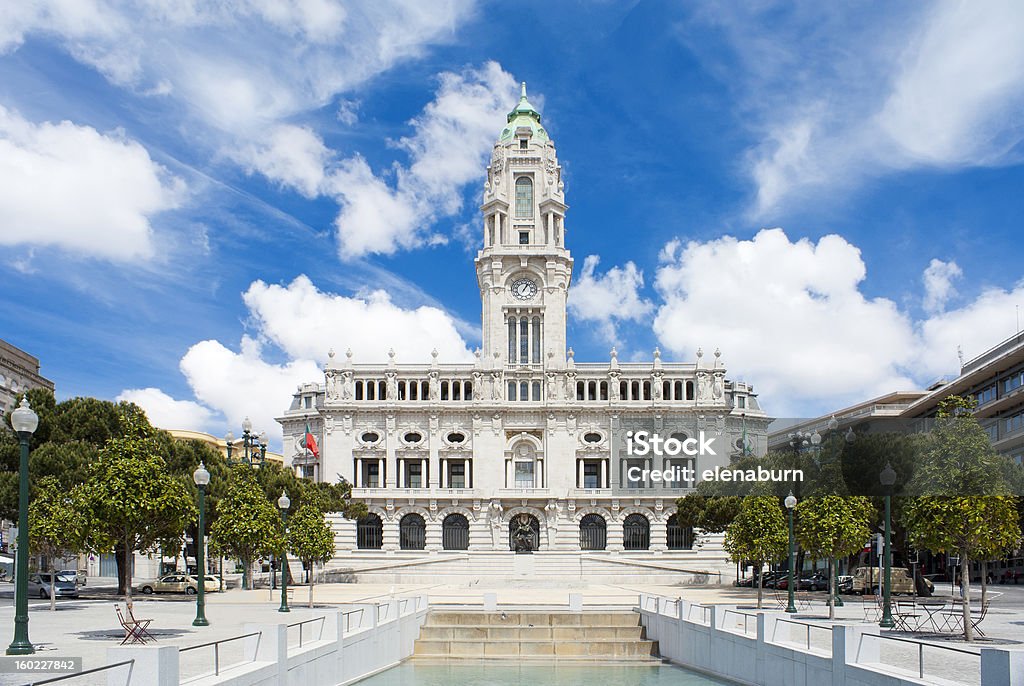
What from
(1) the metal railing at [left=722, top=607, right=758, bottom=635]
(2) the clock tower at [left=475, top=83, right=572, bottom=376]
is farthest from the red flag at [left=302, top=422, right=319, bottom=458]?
(1) the metal railing at [left=722, top=607, right=758, bottom=635]

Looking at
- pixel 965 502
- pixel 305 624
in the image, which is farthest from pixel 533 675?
pixel 965 502

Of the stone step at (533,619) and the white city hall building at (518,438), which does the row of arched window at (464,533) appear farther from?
the stone step at (533,619)

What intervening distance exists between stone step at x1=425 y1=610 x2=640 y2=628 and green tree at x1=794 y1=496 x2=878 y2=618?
8483 mm

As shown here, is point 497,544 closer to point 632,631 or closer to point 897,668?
point 632,631

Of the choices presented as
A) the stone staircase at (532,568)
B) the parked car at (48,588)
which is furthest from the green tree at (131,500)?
the stone staircase at (532,568)

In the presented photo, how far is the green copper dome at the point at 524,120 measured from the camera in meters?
116

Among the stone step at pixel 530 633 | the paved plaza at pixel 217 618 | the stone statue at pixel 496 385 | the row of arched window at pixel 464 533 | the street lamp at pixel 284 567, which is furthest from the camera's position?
the stone statue at pixel 496 385

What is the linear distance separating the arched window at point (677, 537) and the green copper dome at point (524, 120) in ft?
151

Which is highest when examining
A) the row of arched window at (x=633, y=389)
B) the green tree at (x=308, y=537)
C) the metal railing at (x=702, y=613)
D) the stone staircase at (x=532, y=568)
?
the row of arched window at (x=633, y=389)

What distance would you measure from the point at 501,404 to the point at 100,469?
230 ft

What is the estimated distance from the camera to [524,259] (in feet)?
360

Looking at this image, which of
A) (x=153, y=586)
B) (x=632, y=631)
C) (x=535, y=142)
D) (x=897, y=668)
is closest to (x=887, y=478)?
(x=632, y=631)

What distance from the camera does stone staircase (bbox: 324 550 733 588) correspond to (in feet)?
256

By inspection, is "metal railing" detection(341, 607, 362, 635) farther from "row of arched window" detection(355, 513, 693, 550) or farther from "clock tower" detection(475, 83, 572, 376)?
"clock tower" detection(475, 83, 572, 376)
